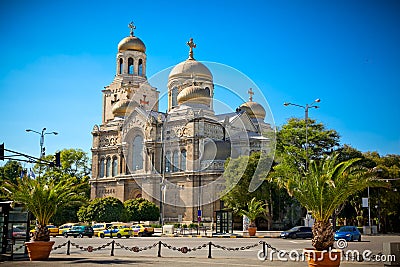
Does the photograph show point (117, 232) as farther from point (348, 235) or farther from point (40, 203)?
point (40, 203)

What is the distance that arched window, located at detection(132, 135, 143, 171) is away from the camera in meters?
75.2

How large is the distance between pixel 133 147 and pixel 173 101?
32.4 feet

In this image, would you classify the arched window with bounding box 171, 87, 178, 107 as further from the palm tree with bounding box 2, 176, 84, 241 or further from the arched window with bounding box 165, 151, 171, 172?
the palm tree with bounding box 2, 176, 84, 241

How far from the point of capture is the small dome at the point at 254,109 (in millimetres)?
82750

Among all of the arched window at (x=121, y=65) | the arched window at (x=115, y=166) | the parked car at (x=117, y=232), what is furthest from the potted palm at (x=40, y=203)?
the arched window at (x=121, y=65)

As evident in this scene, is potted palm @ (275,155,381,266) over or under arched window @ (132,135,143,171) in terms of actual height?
under

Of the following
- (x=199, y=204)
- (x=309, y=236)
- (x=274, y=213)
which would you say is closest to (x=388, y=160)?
(x=274, y=213)

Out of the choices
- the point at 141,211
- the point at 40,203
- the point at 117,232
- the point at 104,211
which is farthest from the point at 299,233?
the point at 104,211

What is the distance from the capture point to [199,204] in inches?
2564

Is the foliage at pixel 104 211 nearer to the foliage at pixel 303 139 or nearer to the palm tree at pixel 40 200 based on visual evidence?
the foliage at pixel 303 139

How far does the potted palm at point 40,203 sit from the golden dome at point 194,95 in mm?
47319

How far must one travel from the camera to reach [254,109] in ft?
274

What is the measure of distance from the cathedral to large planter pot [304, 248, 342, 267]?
43543mm

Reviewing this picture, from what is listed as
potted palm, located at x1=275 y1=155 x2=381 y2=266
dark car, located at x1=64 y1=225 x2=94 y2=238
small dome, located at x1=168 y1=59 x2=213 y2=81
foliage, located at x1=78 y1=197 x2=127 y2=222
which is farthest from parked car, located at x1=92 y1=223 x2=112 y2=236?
potted palm, located at x1=275 y1=155 x2=381 y2=266
